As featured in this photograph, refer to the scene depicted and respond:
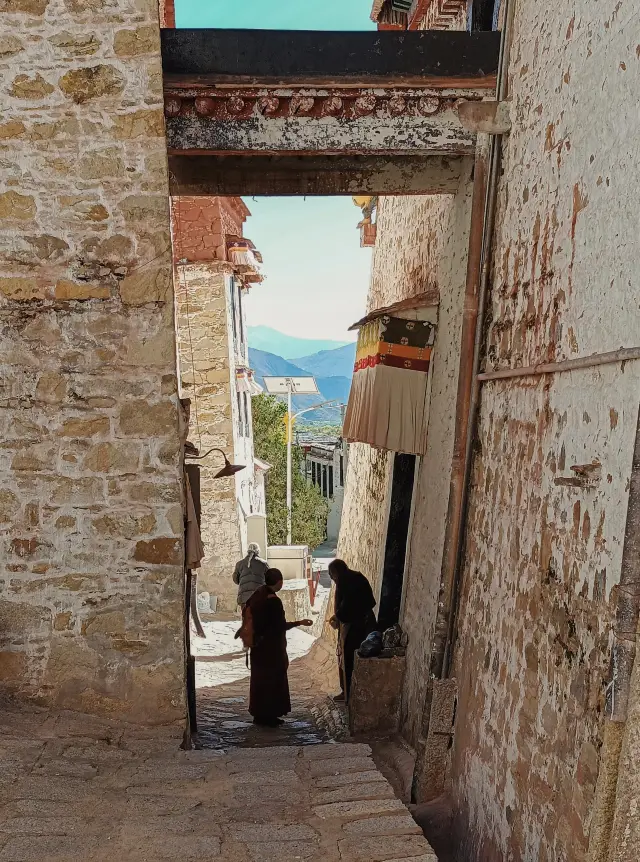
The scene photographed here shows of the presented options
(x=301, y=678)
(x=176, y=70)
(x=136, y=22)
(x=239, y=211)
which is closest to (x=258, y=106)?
(x=176, y=70)

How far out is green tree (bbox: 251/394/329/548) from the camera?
26.1m

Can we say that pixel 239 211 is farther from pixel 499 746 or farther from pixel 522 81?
pixel 499 746

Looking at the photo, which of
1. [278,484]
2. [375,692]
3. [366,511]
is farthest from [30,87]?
[278,484]

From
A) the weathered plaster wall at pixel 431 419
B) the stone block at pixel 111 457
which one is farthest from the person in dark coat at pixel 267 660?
the stone block at pixel 111 457

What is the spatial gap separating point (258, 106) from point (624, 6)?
245cm

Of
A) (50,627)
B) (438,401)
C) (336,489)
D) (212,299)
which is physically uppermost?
(212,299)

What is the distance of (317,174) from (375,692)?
4.14m

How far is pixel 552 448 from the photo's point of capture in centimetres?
367

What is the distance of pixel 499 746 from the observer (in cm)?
399

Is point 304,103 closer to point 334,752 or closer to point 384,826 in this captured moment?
point 334,752

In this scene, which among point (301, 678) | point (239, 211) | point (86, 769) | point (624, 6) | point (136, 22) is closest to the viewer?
point (624, 6)

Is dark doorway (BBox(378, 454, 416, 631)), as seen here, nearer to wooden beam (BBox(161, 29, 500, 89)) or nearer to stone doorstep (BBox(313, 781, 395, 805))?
wooden beam (BBox(161, 29, 500, 89))

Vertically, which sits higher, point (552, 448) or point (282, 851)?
point (552, 448)

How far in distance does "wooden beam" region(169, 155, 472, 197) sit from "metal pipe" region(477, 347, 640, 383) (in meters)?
1.93
